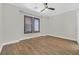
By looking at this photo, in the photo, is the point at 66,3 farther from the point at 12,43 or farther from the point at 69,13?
the point at 12,43

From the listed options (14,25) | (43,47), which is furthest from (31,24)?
(43,47)

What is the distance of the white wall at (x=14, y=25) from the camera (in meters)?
1.43

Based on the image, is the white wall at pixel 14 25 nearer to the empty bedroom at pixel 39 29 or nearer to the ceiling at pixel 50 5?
the empty bedroom at pixel 39 29

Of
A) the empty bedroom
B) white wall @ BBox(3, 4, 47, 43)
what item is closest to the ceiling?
the empty bedroom

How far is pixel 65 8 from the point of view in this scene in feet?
4.81

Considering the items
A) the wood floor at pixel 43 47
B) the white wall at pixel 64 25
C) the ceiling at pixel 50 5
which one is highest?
the ceiling at pixel 50 5

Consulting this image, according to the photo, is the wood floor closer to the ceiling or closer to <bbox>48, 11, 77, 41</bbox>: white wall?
<bbox>48, 11, 77, 41</bbox>: white wall

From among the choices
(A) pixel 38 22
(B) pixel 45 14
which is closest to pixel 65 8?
(B) pixel 45 14

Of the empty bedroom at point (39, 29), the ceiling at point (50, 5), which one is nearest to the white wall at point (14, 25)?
the empty bedroom at point (39, 29)

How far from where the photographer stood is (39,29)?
1545 mm

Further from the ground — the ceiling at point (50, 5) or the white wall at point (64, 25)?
the ceiling at point (50, 5)

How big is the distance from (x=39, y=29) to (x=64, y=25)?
0.38 m

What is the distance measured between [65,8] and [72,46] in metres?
0.57

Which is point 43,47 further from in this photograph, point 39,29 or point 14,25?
point 14,25
